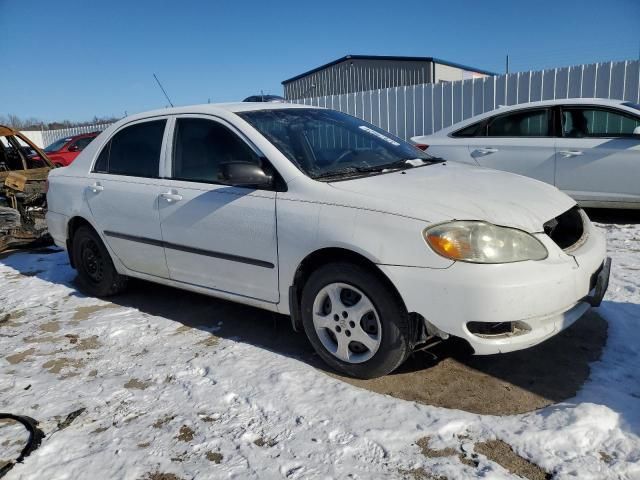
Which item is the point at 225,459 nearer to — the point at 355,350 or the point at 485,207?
the point at 355,350

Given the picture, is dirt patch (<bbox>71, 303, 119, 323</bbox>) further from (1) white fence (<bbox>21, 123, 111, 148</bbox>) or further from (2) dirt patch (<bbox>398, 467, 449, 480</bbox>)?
(1) white fence (<bbox>21, 123, 111, 148</bbox>)

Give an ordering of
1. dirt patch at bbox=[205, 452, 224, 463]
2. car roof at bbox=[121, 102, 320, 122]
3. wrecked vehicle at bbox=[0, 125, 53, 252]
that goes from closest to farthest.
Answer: dirt patch at bbox=[205, 452, 224, 463] → car roof at bbox=[121, 102, 320, 122] → wrecked vehicle at bbox=[0, 125, 53, 252]

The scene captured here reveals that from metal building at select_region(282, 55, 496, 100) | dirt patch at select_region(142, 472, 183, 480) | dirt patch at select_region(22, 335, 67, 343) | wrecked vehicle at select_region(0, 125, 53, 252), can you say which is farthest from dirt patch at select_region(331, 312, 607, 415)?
metal building at select_region(282, 55, 496, 100)

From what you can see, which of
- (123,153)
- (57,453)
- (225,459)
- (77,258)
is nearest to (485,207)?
(225,459)

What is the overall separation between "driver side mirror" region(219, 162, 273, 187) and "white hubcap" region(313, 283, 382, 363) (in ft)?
2.50

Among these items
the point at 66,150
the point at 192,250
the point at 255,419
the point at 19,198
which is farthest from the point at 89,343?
the point at 66,150

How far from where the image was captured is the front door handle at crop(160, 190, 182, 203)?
3.86m

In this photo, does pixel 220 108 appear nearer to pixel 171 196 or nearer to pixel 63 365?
pixel 171 196

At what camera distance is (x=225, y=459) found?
2498mm

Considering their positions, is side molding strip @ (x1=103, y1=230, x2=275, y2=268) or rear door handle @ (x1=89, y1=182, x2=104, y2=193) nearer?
side molding strip @ (x1=103, y1=230, x2=275, y2=268)

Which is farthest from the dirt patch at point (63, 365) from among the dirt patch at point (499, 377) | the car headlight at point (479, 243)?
the car headlight at point (479, 243)

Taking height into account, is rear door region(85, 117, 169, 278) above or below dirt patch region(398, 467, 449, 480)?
above

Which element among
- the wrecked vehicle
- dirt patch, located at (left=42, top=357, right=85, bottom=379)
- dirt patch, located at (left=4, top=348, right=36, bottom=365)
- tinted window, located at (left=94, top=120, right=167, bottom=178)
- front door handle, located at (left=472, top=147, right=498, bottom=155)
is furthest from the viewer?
the wrecked vehicle

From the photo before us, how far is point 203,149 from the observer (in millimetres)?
3885
